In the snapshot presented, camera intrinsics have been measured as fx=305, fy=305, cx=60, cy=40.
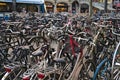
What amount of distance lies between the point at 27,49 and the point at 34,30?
14.0 feet

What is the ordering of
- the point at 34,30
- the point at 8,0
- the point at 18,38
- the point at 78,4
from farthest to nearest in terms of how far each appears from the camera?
1. the point at 78,4
2. the point at 8,0
3. the point at 34,30
4. the point at 18,38

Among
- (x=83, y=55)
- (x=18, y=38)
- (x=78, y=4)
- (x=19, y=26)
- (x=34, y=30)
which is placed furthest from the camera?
(x=78, y=4)

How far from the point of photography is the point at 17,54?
5.66m

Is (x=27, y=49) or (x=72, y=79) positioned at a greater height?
(x=27, y=49)

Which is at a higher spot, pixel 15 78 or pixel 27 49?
pixel 27 49

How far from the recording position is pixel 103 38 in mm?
6816

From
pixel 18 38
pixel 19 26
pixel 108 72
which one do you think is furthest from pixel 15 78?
pixel 19 26

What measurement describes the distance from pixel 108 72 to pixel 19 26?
20.4ft

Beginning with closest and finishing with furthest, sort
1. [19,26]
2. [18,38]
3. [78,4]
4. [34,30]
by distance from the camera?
[18,38] < [34,30] < [19,26] < [78,4]

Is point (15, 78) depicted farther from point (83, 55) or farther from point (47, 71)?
point (83, 55)

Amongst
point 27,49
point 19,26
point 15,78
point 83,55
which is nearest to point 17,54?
point 27,49

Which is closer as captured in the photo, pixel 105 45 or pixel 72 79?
pixel 72 79

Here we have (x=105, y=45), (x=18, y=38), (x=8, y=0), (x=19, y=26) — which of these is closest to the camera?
(x=105, y=45)

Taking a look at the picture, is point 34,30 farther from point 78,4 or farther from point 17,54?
point 78,4
